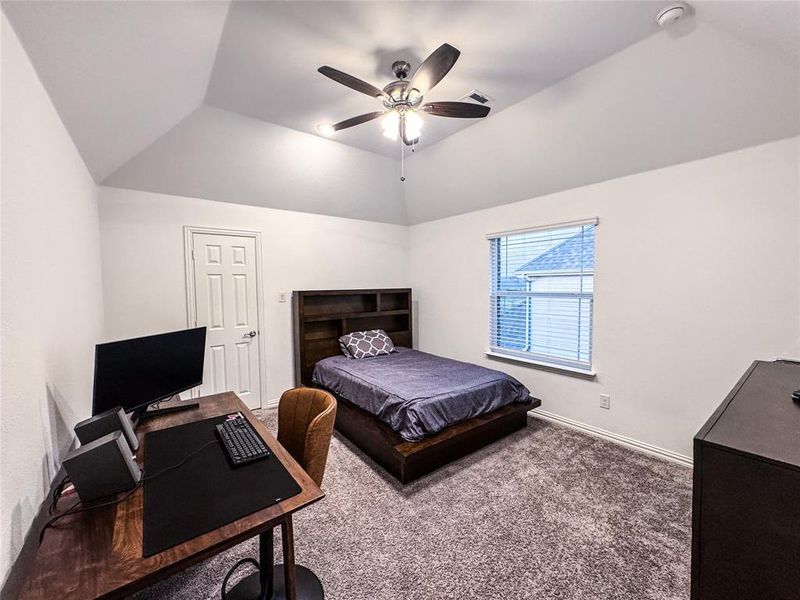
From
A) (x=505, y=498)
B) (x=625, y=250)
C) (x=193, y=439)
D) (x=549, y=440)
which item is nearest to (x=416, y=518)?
(x=505, y=498)

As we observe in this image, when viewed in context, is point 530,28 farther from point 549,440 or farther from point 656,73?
point 549,440

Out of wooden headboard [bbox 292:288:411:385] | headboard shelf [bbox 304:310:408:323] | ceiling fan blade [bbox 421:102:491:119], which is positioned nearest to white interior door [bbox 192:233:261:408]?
wooden headboard [bbox 292:288:411:385]

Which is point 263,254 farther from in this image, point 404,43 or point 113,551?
point 113,551

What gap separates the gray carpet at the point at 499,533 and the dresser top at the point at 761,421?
993 mm

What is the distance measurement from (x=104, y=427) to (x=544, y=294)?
3.47m

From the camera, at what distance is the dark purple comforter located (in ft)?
8.05

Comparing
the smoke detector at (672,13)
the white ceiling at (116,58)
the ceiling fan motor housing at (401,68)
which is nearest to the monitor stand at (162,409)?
the white ceiling at (116,58)

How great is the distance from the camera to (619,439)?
2883 millimetres

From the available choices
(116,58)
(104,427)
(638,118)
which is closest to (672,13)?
(638,118)

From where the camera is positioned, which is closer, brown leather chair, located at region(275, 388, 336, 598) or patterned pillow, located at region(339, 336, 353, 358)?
brown leather chair, located at region(275, 388, 336, 598)

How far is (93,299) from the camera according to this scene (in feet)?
7.91

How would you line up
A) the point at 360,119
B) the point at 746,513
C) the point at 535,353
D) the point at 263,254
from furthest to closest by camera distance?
the point at 263,254, the point at 535,353, the point at 360,119, the point at 746,513

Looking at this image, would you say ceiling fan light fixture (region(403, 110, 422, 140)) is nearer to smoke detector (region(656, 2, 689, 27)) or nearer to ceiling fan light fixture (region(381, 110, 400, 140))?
ceiling fan light fixture (region(381, 110, 400, 140))

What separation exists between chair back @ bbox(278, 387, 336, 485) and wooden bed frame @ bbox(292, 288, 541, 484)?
0.83 meters
